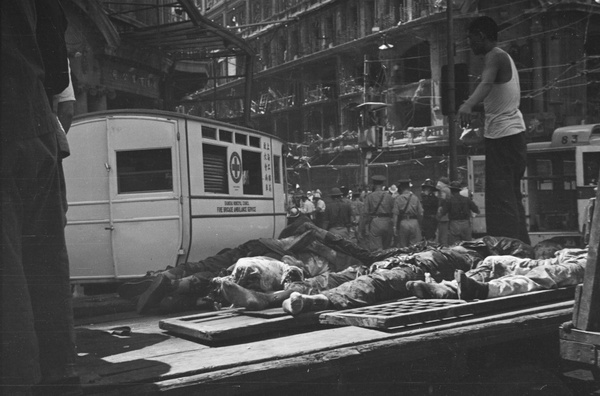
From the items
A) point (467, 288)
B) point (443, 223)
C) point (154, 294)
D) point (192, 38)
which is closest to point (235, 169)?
point (192, 38)

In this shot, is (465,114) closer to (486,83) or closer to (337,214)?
(486,83)

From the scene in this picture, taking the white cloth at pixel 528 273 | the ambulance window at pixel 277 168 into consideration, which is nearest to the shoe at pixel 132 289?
the white cloth at pixel 528 273

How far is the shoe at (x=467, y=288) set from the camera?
391cm

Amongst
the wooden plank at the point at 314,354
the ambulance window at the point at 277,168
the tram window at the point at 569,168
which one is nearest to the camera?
the wooden plank at the point at 314,354

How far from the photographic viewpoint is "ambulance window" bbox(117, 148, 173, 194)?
27.7 ft

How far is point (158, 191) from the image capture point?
8.43 meters

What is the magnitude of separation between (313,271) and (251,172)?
4189 mm

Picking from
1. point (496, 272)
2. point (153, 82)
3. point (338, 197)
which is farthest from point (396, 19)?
point (496, 272)

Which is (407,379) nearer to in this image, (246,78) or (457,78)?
(457,78)

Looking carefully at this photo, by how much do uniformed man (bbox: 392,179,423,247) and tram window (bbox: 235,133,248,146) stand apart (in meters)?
4.20

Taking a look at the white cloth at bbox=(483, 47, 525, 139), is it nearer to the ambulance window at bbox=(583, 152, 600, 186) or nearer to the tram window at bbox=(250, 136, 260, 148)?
the tram window at bbox=(250, 136, 260, 148)

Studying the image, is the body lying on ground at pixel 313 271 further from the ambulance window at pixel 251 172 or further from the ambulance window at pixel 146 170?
the ambulance window at pixel 251 172

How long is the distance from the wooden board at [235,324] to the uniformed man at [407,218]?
9082mm

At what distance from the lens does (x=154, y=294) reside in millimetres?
4520
